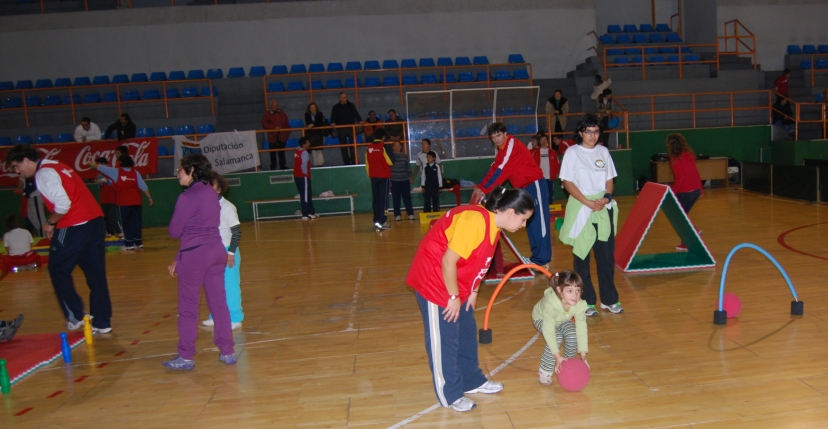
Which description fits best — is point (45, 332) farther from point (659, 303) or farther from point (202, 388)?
point (659, 303)

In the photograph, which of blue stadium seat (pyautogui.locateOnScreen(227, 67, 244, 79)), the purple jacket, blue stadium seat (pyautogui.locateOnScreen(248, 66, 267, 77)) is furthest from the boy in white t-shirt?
blue stadium seat (pyautogui.locateOnScreen(248, 66, 267, 77))

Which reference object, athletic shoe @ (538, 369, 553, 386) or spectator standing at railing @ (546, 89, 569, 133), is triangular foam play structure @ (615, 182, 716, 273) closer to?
athletic shoe @ (538, 369, 553, 386)

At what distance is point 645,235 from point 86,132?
48.3ft

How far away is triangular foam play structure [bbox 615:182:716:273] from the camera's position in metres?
7.85

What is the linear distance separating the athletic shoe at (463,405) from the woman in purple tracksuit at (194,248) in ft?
7.34

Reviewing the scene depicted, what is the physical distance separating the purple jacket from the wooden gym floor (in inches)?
43.3

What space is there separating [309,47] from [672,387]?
1937cm

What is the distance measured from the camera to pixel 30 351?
601cm

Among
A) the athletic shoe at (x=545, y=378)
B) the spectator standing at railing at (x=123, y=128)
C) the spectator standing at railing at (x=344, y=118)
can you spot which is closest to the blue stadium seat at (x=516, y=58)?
the spectator standing at railing at (x=344, y=118)

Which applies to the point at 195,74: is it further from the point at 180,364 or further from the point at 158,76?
the point at 180,364

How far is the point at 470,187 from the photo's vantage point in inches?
648

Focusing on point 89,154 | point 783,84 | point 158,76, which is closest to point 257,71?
point 158,76

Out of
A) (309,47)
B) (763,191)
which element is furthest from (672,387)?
(309,47)

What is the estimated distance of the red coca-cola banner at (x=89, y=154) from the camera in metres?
16.0
